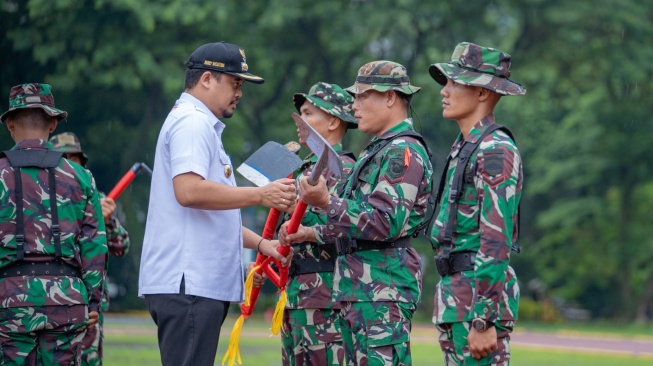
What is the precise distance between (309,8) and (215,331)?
21.4m

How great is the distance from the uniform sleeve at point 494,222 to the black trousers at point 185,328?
138cm

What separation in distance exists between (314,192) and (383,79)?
3.32 ft

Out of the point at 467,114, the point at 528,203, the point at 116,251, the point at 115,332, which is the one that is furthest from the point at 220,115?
the point at 528,203

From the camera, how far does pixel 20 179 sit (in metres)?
6.66

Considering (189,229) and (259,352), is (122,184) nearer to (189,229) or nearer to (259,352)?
(189,229)

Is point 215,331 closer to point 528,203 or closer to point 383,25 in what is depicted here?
point 383,25

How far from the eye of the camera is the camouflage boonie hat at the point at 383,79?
674cm

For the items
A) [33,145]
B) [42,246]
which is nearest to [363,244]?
[42,246]

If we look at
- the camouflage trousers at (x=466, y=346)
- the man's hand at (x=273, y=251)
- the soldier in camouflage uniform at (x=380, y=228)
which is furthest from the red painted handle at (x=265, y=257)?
the camouflage trousers at (x=466, y=346)

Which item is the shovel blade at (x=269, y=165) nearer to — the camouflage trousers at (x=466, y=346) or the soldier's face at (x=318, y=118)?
the camouflage trousers at (x=466, y=346)

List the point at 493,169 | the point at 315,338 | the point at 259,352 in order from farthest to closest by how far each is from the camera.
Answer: the point at 259,352
the point at 315,338
the point at 493,169

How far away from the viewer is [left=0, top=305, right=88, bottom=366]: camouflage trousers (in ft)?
21.5

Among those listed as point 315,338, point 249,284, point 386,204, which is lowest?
point 315,338

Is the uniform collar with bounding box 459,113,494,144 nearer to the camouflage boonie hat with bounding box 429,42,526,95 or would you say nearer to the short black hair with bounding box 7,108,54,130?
the camouflage boonie hat with bounding box 429,42,526,95
